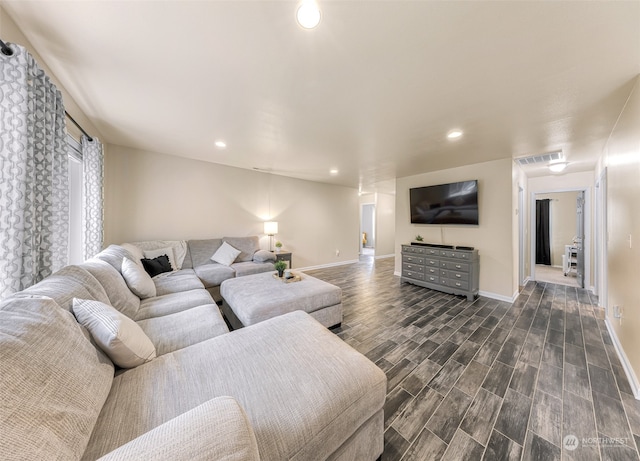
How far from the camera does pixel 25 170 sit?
4.03ft

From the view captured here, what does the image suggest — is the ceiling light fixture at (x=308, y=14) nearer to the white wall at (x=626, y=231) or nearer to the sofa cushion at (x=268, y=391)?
the sofa cushion at (x=268, y=391)

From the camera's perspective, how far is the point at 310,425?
2.79ft

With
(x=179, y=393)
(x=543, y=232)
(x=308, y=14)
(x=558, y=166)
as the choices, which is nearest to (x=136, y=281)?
(x=179, y=393)

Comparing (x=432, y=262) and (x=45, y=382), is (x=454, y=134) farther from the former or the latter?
(x=45, y=382)

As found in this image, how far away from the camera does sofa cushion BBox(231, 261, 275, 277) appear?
359 cm

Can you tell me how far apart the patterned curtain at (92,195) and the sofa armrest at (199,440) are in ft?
9.74

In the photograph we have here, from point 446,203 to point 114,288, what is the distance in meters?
4.81

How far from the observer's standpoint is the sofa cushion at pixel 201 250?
3809 millimetres

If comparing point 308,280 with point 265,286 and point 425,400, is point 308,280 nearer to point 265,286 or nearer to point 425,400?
point 265,286

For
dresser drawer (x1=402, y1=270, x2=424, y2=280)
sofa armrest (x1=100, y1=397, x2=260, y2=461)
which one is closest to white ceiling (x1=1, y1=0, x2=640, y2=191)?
sofa armrest (x1=100, y1=397, x2=260, y2=461)

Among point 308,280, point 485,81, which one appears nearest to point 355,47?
point 485,81

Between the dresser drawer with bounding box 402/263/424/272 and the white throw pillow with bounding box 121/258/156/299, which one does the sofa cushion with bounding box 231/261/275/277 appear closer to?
the white throw pillow with bounding box 121/258/156/299

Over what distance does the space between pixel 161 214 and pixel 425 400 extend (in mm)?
4503

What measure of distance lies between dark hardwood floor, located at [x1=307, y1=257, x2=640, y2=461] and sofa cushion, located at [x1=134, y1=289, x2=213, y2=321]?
1.60m
